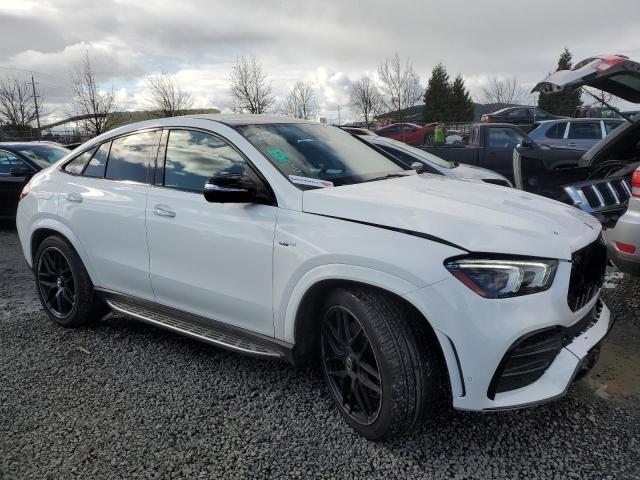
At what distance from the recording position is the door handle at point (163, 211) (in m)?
3.19


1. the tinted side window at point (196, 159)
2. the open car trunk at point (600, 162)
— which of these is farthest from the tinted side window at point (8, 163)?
the open car trunk at point (600, 162)

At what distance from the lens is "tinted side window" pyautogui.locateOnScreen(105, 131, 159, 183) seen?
355 cm

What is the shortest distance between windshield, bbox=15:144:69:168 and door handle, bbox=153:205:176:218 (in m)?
6.17

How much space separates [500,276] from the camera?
2.15 metres

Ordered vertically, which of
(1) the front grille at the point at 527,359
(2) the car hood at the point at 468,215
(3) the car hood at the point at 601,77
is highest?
(3) the car hood at the point at 601,77

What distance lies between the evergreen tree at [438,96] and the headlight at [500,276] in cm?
4748

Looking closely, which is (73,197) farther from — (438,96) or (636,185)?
(438,96)

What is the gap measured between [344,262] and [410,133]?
22.2m

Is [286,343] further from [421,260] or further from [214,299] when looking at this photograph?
[421,260]

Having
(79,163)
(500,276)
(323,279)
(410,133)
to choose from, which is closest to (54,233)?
(79,163)

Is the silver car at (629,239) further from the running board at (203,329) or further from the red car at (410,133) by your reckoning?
the red car at (410,133)

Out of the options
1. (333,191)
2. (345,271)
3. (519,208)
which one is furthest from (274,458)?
(519,208)

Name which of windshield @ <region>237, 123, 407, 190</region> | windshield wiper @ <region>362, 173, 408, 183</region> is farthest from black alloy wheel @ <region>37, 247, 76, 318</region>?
windshield wiper @ <region>362, 173, 408, 183</region>

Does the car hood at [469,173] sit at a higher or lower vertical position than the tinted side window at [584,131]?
lower
